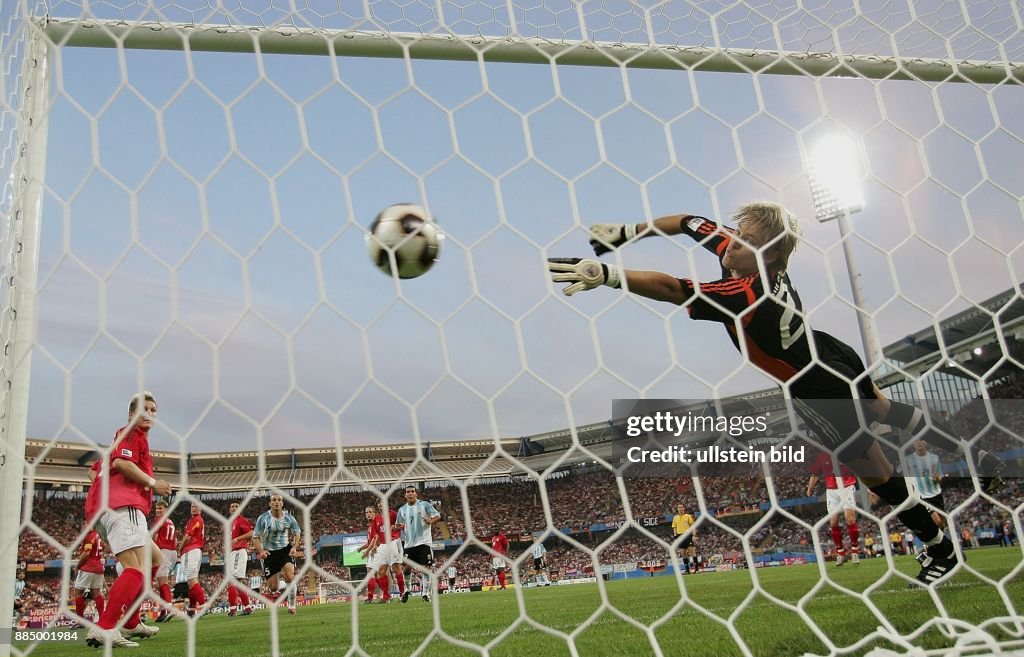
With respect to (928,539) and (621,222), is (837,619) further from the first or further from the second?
(621,222)

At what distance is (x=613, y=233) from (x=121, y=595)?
2.62 meters

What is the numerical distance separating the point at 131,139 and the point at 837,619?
280 cm

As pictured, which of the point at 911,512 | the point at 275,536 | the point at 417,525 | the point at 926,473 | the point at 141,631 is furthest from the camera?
the point at 417,525

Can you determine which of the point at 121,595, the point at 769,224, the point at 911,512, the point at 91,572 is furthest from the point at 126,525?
the point at 911,512

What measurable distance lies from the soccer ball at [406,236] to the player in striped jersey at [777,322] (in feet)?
1.77

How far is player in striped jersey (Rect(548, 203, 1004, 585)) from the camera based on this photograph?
8.23 feet

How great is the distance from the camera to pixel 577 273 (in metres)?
2.41

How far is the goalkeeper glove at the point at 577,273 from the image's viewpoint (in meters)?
2.40

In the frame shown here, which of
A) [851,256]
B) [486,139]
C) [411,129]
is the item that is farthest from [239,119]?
[851,256]

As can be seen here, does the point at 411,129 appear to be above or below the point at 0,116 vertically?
below

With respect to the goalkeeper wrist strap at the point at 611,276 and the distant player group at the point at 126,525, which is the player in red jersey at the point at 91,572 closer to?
the distant player group at the point at 126,525

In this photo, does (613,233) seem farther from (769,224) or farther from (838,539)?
(838,539)

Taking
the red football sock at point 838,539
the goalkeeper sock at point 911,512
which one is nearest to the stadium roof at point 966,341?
the goalkeeper sock at point 911,512

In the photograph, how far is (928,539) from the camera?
9.85ft
